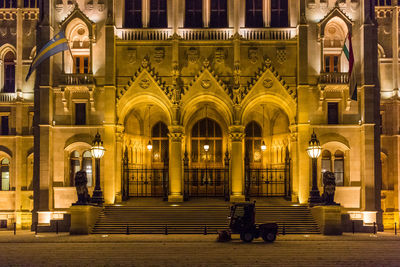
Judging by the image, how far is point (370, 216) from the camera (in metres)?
33.8

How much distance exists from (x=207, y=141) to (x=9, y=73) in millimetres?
18160

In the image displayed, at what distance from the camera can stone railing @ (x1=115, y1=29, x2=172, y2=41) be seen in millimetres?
35719

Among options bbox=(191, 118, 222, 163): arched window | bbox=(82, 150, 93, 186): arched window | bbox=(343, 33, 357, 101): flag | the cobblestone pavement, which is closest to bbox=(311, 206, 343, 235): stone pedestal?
the cobblestone pavement

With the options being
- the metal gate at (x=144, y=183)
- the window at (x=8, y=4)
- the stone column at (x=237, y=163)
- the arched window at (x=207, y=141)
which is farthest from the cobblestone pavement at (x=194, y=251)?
the window at (x=8, y=4)

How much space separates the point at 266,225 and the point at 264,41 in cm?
1532

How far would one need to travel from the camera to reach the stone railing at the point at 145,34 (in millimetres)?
35719

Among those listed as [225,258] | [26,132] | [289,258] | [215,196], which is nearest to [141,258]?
[225,258]

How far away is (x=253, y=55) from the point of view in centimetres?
3538

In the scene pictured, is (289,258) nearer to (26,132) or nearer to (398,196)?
(398,196)

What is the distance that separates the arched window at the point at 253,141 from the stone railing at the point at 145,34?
1084cm

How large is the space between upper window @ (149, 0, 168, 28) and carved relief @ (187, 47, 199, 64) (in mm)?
2719

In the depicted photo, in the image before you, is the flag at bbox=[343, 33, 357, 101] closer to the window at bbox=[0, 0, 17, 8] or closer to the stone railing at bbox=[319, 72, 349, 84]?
the stone railing at bbox=[319, 72, 349, 84]

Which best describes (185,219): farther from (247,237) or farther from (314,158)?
(314,158)

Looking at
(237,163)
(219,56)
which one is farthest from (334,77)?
(237,163)
